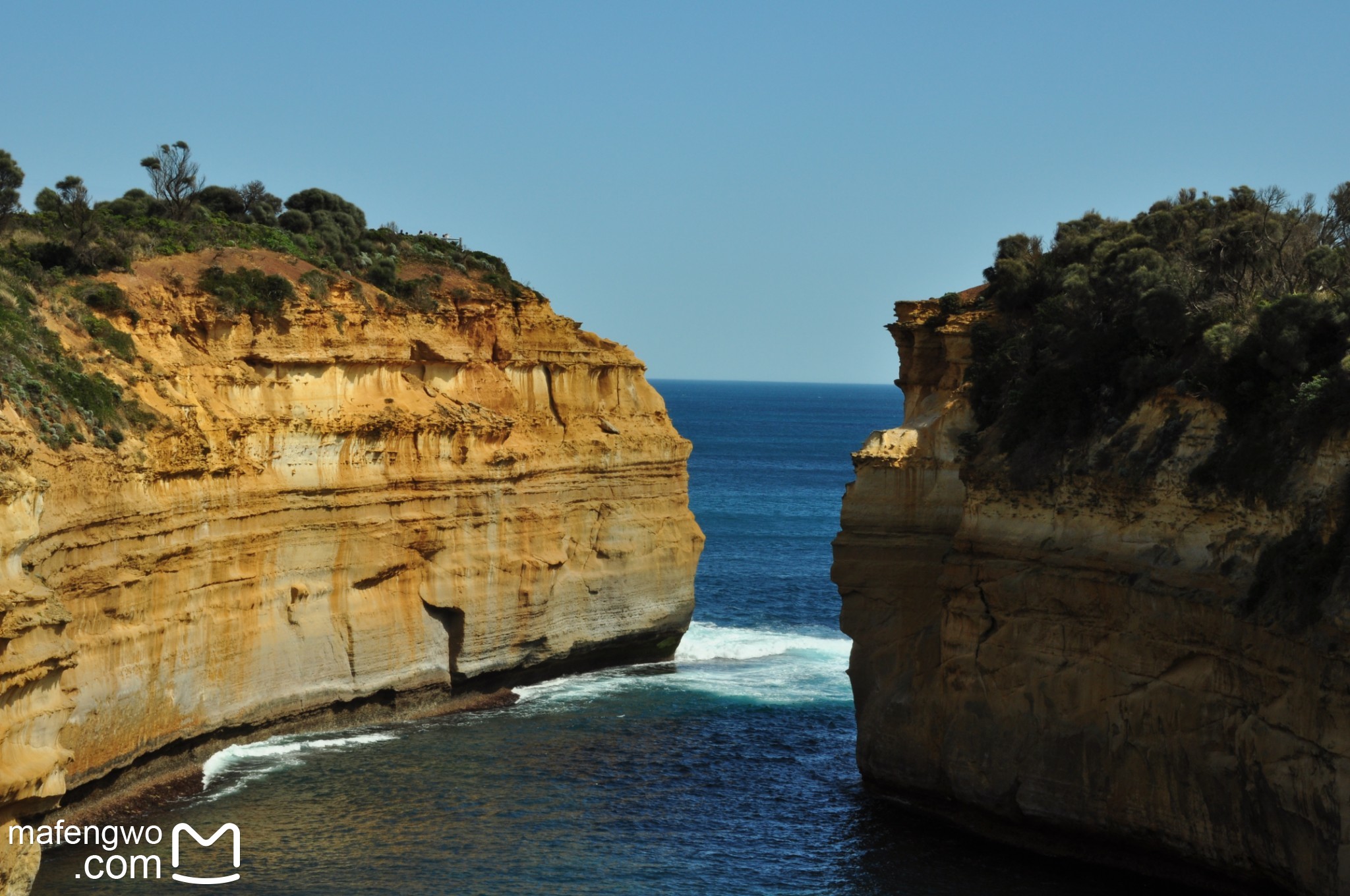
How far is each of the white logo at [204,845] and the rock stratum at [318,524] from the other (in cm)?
196

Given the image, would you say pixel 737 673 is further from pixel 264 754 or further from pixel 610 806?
pixel 264 754

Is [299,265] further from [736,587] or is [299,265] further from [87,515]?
[736,587]

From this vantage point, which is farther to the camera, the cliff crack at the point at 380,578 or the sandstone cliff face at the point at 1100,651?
the cliff crack at the point at 380,578

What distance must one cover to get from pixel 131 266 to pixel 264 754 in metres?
11.1

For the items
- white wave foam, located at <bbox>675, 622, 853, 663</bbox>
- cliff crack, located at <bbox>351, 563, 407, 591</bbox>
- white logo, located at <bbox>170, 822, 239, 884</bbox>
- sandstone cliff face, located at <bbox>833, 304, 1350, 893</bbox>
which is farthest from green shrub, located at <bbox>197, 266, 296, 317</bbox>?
white wave foam, located at <bbox>675, 622, 853, 663</bbox>

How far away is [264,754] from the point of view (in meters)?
32.1

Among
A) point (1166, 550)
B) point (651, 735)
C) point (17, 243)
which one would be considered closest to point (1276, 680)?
point (1166, 550)

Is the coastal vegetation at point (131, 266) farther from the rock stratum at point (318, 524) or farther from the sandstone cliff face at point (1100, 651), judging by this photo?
the sandstone cliff face at point (1100, 651)

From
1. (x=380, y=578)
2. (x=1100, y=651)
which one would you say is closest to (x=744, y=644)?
(x=380, y=578)

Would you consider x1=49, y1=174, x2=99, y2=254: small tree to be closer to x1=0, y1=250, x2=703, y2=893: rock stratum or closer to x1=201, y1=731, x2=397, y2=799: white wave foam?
x1=0, y1=250, x2=703, y2=893: rock stratum

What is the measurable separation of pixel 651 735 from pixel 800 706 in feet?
14.7

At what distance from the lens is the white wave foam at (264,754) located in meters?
30.3

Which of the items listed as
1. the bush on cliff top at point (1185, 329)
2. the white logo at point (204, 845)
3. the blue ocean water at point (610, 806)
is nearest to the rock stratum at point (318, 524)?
the blue ocean water at point (610, 806)

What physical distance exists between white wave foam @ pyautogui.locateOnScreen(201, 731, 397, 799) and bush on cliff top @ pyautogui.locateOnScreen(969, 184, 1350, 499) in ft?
48.8
